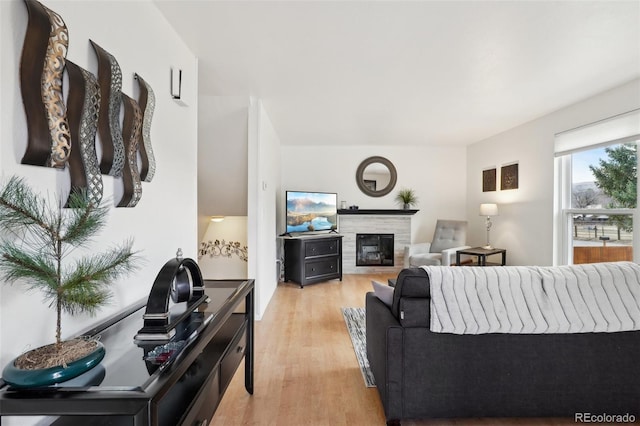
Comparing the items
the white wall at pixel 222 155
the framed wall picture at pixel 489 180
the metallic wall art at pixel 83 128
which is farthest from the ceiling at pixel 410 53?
the framed wall picture at pixel 489 180

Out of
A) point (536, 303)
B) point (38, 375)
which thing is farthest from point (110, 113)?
point (536, 303)

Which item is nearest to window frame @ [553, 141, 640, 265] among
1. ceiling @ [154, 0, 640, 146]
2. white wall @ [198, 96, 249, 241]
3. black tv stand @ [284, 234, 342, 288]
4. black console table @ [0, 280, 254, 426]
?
ceiling @ [154, 0, 640, 146]

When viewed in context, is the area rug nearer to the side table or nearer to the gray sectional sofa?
the gray sectional sofa

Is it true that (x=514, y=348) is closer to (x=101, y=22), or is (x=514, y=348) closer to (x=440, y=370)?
(x=440, y=370)

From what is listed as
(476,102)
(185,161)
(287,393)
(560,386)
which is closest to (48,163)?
(185,161)

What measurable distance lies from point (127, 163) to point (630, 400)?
280cm

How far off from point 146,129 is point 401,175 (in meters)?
4.85

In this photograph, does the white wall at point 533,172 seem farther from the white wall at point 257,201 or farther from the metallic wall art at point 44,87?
the metallic wall art at point 44,87

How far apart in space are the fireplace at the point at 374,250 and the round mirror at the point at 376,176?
2.63ft

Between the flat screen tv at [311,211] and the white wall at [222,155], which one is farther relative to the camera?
the flat screen tv at [311,211]

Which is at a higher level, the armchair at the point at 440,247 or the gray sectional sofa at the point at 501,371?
the armchair at the point at 440,247

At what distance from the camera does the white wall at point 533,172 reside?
10.5 feet

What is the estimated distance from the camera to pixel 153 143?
5.79ft

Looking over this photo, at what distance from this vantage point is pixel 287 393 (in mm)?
1975
